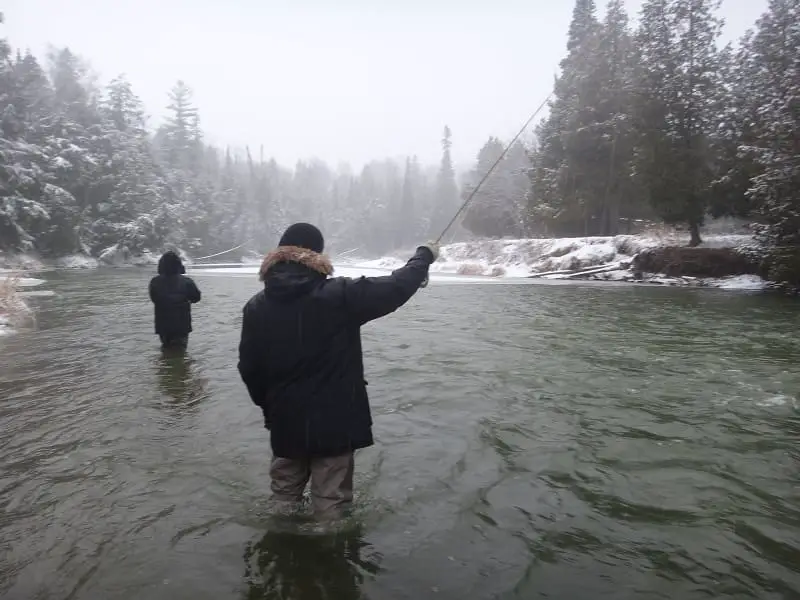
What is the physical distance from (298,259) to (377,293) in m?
0.54

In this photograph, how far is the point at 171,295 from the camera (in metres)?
7.90

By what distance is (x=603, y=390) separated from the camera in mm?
6605

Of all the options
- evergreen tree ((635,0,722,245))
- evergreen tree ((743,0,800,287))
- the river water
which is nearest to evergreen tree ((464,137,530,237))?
evergreen tree ((635,0,722,245))

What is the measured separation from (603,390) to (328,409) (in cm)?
483

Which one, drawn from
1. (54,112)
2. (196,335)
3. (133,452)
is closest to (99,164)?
(54,112)

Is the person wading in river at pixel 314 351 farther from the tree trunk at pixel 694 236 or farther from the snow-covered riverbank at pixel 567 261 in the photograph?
the tree trunk at pixel 694 236

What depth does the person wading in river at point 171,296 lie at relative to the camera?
308 inches

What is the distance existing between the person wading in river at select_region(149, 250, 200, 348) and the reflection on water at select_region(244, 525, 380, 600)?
5.45 m

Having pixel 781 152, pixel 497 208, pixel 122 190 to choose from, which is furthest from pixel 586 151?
pixel 122 190

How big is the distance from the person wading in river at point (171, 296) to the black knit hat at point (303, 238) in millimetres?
5170

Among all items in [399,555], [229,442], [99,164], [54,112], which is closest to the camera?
[399,555]

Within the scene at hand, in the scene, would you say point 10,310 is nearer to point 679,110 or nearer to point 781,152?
point 781,152

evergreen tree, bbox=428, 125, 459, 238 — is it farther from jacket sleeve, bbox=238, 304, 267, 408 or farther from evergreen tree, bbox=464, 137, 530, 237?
jacket sleeve, bbox=238, 304, 267, 408

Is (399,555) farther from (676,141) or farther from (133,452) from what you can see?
(676,141)
